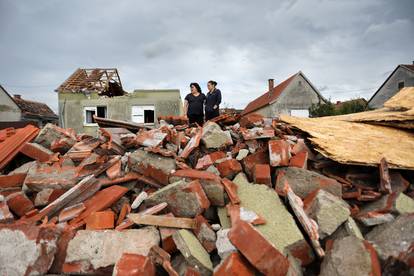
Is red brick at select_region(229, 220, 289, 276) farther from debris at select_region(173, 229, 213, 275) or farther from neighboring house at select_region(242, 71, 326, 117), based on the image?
neighboring house at select_region(242, 71, 326, 117)

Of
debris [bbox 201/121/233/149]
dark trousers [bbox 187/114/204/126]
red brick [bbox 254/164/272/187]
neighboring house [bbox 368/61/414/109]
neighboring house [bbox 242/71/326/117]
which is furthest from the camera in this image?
neighboring house [bbox 242/71/326/117]

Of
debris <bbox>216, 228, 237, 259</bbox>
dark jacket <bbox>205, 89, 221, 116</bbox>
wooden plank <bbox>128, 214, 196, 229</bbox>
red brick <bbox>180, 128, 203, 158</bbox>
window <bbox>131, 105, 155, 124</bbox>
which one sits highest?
window <bbox>131, 105, 155, 124</bbox>

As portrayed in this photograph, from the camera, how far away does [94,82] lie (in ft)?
62.4

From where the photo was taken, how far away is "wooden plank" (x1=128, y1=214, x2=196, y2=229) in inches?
102

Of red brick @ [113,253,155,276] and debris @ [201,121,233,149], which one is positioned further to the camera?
debris @ [201,121,233,149]

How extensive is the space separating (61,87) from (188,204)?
1922 centimetres

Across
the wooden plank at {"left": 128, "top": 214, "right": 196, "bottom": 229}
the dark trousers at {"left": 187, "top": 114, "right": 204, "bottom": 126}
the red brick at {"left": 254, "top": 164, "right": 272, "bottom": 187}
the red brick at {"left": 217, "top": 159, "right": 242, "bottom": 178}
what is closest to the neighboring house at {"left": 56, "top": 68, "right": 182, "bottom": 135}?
the dark trousers at {"left": 187, "top": 114, "right": 204, "bottom": 126}

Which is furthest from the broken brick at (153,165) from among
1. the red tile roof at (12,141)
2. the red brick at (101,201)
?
the red tile roof at (12,141)

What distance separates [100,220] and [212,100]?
154 inches

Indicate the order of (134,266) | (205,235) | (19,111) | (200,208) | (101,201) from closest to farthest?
1. (134,266)
2. (205,235)
3. (200,208)
4. (101,201)
5. (19,111)

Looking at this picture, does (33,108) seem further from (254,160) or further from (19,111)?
(254,160)

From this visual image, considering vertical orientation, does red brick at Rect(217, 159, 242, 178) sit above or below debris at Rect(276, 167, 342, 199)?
above

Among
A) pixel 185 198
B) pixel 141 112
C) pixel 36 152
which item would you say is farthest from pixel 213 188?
pixel 141 112

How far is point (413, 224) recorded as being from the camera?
7.33 feet
